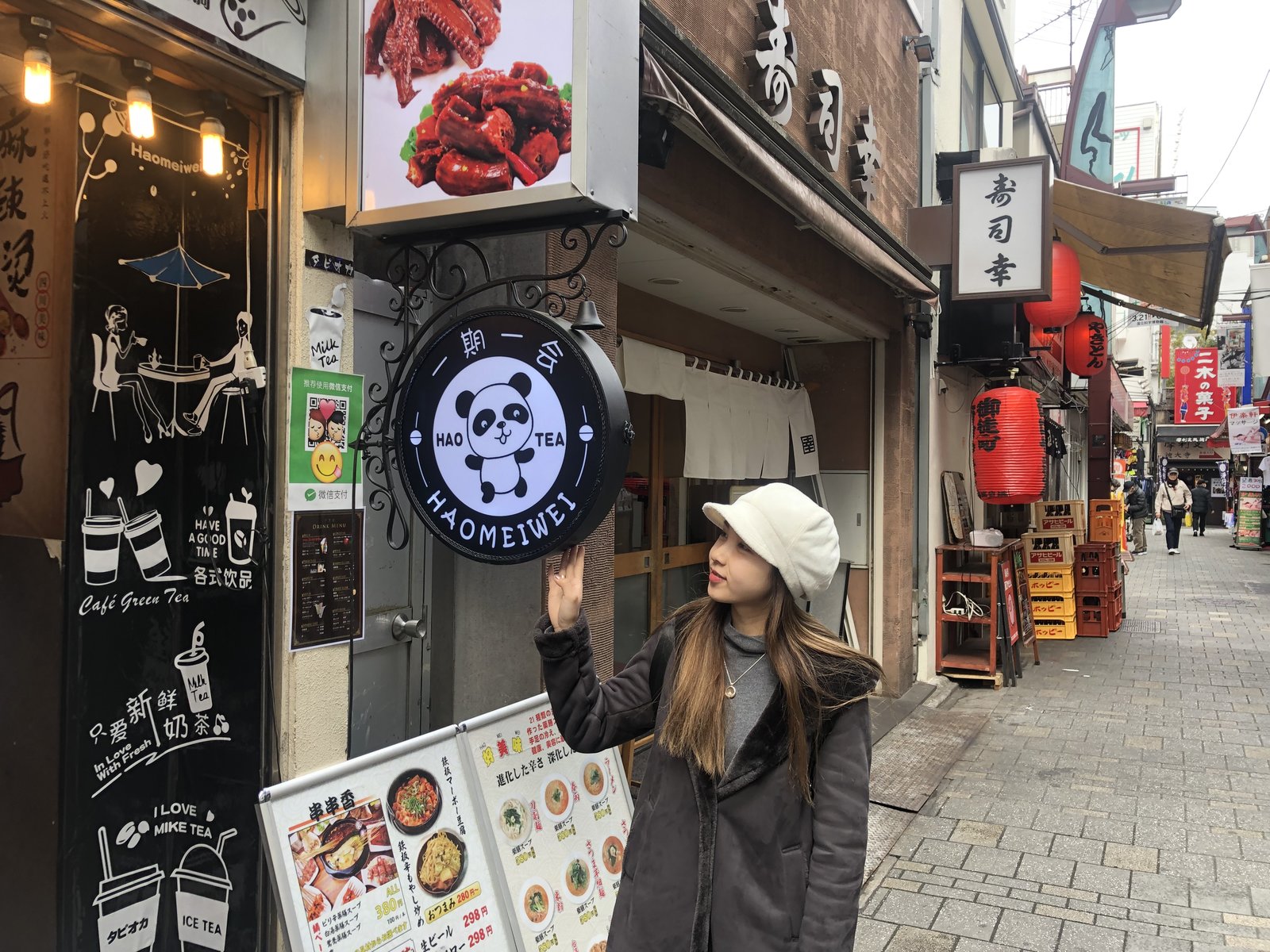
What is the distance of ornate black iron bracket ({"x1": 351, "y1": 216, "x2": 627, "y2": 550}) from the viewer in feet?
9.31

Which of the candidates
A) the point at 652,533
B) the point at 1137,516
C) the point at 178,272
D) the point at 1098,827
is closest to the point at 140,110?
the point at 178,272

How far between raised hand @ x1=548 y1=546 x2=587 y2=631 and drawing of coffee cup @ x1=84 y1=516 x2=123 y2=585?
1.54 metres

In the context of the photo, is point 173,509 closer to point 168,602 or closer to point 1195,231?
point 168,602

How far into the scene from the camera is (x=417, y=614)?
369 centimetres

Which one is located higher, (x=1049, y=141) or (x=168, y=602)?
(x=1049, y=141)

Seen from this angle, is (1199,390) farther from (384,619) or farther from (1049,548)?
(384,619)

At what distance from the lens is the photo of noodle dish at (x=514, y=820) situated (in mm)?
2967

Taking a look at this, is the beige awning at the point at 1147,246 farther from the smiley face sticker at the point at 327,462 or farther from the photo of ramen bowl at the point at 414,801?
Answer: the photo of ramen bowl at the point at 414,801

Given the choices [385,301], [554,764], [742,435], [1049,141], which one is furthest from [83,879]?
[1049,141]

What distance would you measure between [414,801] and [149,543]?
125cm

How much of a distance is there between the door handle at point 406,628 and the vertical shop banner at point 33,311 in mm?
1210

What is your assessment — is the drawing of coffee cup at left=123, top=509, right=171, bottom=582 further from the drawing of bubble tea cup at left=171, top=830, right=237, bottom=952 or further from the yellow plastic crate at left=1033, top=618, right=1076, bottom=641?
the yellow plastic crate at left=1033, top=618, right=1076, bottom=641

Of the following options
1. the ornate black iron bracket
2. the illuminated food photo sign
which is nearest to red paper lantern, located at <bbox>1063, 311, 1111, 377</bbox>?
the ornate black iron bracket

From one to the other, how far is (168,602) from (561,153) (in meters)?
2.00
